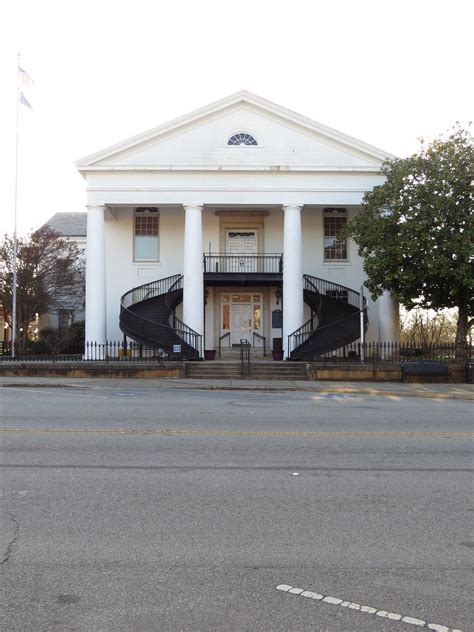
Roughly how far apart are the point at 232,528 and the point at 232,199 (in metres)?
23.0

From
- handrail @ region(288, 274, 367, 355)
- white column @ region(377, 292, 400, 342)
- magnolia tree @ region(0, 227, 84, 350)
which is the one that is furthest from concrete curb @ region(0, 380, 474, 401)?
magnolia tree @ region(0, 227, 84, 350)

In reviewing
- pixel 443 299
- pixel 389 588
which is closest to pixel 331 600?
pixel 389 588

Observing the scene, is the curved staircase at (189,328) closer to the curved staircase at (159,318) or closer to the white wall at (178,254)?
the curved staircase at (159,318)

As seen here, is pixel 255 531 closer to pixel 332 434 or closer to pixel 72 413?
pixel 332 434

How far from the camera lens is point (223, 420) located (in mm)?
11992

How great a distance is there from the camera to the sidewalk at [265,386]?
1857cm

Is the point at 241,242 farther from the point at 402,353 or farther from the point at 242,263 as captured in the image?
the point at 402,353

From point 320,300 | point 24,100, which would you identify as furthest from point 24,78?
point 320,300

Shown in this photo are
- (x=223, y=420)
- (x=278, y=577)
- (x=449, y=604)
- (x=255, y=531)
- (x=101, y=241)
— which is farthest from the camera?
(x=101, y=241)

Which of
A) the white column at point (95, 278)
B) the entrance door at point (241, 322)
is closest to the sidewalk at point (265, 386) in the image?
the white column at point (95, 278)

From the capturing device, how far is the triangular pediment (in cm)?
2716

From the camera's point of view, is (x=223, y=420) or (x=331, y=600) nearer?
(x=331, y=600)

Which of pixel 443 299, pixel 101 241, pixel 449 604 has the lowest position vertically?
pixel 449 604

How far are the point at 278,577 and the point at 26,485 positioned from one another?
3.41 metres
